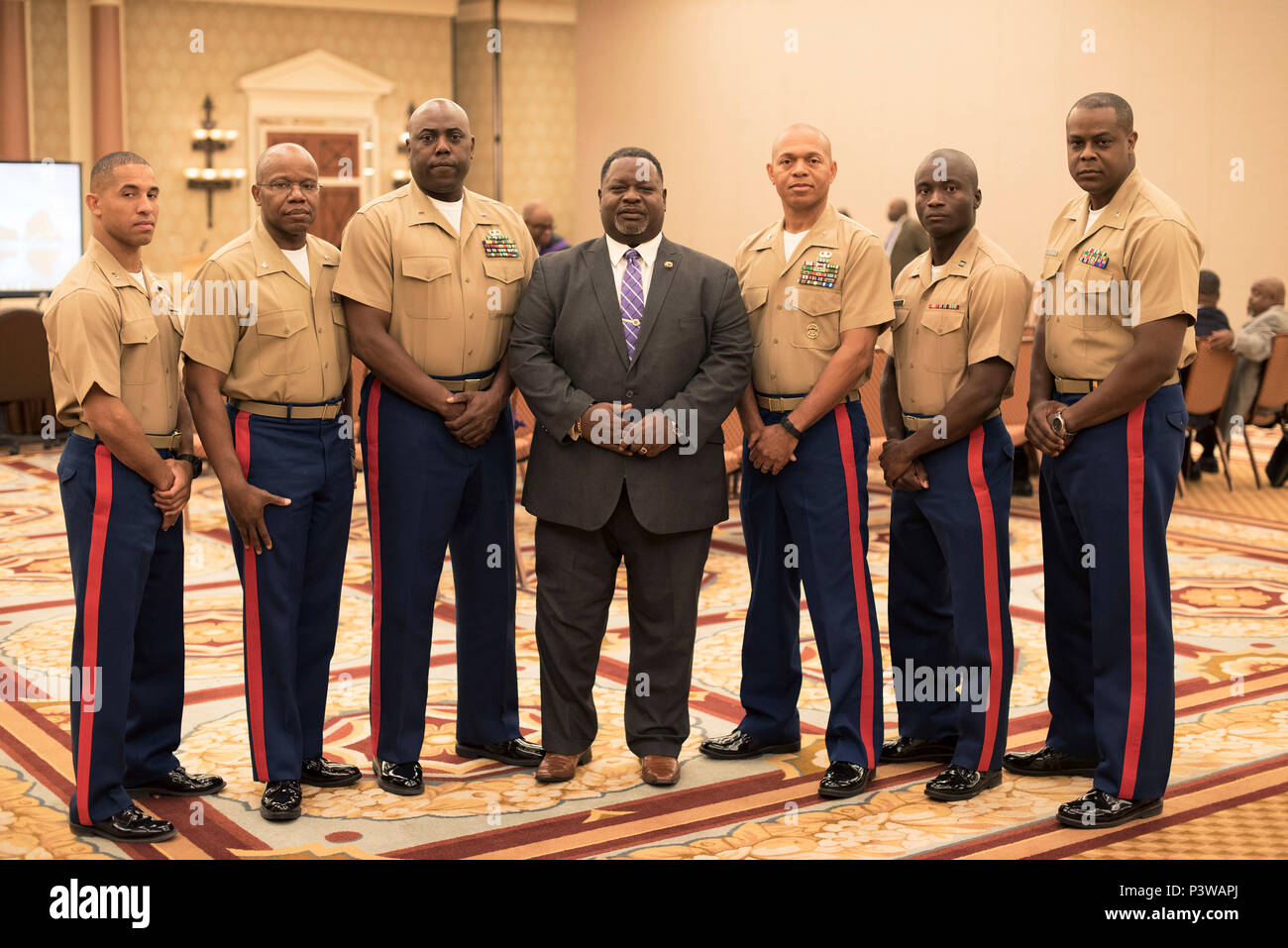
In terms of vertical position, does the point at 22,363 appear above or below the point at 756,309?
below

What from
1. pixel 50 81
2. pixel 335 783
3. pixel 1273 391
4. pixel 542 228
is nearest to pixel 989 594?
pixel 335 783

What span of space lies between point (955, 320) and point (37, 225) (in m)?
10.2

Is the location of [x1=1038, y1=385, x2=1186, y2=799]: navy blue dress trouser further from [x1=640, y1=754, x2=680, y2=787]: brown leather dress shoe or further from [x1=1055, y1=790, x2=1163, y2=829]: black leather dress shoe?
[x1=640, y1=754, x2=680, y2=787]: brown leather dress shoe

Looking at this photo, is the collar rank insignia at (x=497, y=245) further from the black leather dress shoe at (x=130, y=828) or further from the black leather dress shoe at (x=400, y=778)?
the black leather dress shoe at (x=130, y=828)

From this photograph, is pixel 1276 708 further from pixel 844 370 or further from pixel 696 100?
pixel 696 100

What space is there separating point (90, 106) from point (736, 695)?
50.0 ft

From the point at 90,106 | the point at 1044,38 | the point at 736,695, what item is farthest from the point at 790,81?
the point at 736,695

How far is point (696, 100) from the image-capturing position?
16.7 m

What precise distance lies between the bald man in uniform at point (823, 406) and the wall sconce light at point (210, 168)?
1565cm

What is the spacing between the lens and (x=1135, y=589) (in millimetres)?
3662

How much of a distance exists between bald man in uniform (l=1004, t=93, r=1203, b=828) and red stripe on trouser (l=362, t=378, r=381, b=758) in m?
1.80

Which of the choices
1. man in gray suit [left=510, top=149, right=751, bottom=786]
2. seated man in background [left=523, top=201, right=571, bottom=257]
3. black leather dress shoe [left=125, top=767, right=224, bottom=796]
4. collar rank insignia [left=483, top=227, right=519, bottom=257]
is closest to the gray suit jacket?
man in gray suit [left=510, top=149, right=751, bottom=786]

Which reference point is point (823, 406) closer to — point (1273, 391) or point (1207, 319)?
point (1207, 319)

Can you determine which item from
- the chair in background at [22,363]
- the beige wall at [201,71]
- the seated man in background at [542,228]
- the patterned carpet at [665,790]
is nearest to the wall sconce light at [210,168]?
the beige wall at [201,71]
